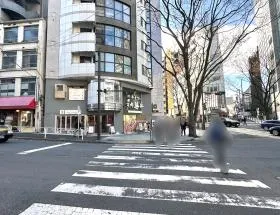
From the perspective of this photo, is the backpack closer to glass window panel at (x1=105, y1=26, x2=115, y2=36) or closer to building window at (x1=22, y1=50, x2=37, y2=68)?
glass window panel at (x1=105, y1=26, x2=115, y2=36)

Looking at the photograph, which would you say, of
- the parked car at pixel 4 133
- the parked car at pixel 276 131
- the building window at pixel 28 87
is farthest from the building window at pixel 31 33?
the parked car at pixel 276 131

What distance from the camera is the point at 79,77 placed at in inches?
1387

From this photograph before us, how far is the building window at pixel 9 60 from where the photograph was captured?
36.7 m

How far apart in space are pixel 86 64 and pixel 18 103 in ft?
27.4

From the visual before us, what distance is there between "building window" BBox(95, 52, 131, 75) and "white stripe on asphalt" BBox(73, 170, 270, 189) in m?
27.2

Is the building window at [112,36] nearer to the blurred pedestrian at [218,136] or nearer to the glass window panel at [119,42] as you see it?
the glass window panel at [119,42]

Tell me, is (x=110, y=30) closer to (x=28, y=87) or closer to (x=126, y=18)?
(x=126, y=18)

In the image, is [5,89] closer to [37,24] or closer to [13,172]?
[37,24]

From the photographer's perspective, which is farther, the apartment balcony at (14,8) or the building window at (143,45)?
the building window at (143,45)

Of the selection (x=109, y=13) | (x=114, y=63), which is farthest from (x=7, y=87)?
(x=109, y=13)

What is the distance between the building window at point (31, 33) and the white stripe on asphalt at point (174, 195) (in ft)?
107

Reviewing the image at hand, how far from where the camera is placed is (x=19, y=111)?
3569 cm

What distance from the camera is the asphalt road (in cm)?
591

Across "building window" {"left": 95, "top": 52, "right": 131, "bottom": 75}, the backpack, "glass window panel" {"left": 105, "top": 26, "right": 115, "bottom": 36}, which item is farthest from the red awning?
the backpack
